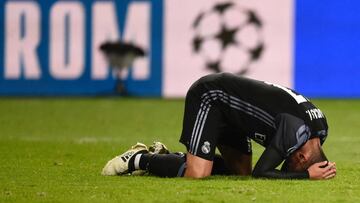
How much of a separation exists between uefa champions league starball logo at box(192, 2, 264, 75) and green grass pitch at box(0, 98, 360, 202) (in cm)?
93

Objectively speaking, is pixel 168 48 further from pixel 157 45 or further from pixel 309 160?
pixel 309 160

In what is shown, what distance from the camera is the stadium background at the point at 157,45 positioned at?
1546 centimetres

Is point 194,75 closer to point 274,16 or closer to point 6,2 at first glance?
point 274,16

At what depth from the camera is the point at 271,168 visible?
6730 millimetres

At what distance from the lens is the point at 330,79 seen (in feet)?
51.0

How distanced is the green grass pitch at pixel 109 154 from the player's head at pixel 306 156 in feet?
0.47

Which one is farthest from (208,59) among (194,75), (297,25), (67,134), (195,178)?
(195,178)

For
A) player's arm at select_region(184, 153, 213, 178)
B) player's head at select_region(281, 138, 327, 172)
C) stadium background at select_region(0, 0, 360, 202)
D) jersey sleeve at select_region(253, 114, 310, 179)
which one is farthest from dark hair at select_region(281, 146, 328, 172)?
stadium background at select_region(0, 0, 360, 202)

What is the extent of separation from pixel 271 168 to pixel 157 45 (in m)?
9.13

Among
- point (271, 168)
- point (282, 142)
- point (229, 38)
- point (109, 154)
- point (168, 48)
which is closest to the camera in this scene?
point (282, 142)

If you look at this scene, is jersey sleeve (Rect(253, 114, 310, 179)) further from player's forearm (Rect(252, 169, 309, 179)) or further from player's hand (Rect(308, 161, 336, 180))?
player's hand (Rect(308, 161, 336, 180))

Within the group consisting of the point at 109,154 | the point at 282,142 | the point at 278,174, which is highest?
the point at 282,142

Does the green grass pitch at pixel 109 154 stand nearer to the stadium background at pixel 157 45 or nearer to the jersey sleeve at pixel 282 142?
the jersey sleeve at pixel 282 142

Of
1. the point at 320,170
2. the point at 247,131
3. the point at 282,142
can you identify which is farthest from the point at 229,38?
the point at 282,142
